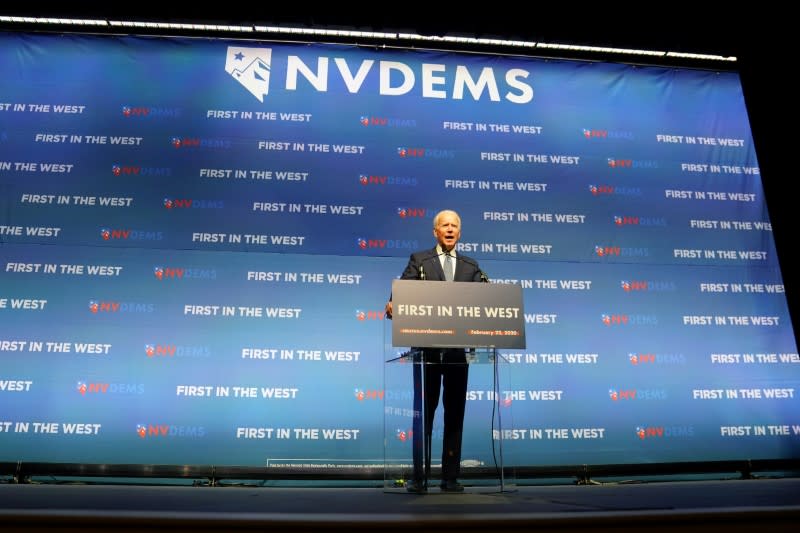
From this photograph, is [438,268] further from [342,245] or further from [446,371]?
[342,245]

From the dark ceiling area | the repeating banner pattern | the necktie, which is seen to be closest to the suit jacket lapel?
the necktie

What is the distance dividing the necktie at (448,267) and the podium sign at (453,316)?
0.43 meters

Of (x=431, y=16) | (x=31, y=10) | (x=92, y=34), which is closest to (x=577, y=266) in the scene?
(x=431, y=16)

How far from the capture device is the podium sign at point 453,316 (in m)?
2.28

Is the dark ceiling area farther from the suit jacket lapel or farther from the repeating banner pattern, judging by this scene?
the suit jacket lapel

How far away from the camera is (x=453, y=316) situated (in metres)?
2.32

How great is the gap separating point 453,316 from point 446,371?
0.33m

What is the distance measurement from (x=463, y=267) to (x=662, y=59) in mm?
3758

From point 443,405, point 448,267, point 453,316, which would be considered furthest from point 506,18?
point 443,405

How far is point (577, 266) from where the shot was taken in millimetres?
4488

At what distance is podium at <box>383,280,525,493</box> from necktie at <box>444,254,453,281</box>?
43 cm

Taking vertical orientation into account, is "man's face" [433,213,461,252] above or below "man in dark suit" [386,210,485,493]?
above

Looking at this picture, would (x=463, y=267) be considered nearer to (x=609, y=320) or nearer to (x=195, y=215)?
(x=609, y=320)

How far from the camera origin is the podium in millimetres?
2301
